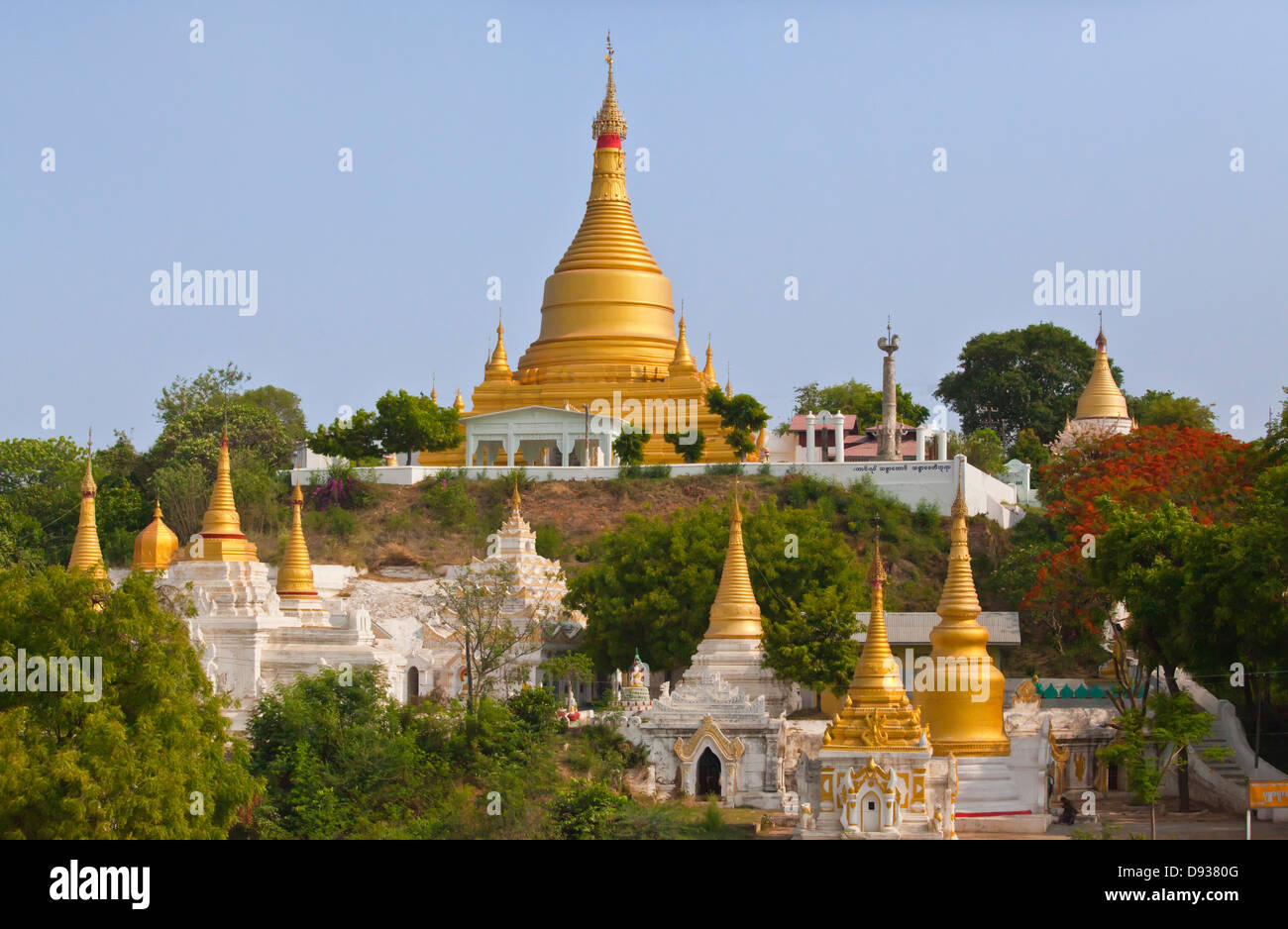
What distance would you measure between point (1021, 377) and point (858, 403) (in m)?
7.83

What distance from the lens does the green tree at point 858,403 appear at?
7712cm

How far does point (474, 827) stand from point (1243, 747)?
14972mm

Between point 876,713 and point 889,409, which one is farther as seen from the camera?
point 889,409

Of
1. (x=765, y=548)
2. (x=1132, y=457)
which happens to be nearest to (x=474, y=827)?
(x=765, y=548)

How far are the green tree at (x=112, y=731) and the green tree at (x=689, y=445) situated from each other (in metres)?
35.5

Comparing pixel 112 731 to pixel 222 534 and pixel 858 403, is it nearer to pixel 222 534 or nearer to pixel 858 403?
pixel 222 534

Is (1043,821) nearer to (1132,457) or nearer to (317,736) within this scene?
(317,736)

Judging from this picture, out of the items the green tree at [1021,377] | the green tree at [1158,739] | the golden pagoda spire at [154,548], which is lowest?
the green tree at [1158,739]

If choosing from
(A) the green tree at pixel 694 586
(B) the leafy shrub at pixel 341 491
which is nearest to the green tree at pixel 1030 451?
(A) the green tree at pixel 694 586

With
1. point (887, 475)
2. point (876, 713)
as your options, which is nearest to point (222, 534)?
point (876, 713)

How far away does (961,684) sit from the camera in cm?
4200

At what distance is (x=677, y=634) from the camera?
163ft

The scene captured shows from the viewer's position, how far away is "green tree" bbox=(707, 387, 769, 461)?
70.4 m

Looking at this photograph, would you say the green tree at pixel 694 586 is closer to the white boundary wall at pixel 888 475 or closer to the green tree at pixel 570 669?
the green tree at pixel 570 669
